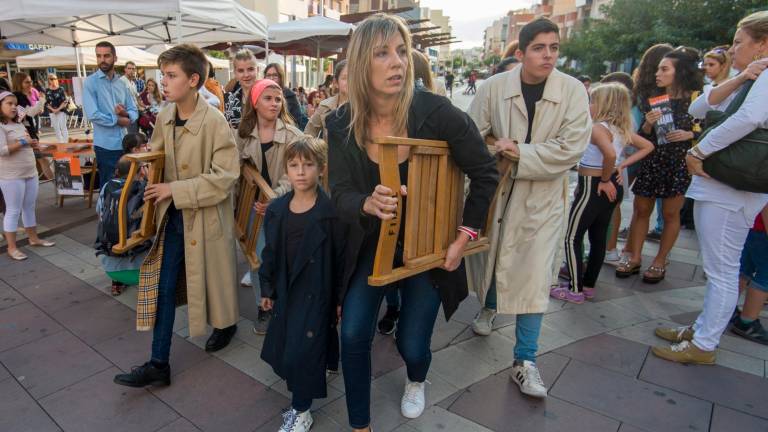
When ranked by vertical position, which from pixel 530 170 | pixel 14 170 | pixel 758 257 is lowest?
pixel 758 257

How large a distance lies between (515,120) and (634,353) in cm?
190

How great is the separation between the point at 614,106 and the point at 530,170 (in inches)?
73.8

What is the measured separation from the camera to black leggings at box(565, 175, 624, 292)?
3873 mm

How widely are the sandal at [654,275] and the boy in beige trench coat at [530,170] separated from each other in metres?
2.35

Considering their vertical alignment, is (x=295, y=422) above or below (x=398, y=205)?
below

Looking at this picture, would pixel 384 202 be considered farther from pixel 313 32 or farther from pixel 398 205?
pixel 313 32

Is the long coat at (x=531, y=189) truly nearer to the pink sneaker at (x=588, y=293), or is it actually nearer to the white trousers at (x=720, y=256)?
the white trousers at (x=720, y=256)

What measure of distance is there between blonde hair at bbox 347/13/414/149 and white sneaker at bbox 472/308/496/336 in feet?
6.34

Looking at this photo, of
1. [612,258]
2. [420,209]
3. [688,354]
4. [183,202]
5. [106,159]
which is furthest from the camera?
[106,159]

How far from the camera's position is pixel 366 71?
6.53ft

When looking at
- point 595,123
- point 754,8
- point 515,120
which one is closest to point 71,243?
point 515,120

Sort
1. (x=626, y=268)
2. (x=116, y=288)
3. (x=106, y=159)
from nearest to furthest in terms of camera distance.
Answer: (x=116, y=288)
(x=626, y=268)
(x=106, y=159)

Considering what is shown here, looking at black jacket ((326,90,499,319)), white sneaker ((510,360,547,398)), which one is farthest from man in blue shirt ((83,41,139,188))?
white sneaker ((510,360,547,398))

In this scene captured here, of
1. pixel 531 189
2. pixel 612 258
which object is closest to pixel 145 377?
pixel 531 189
